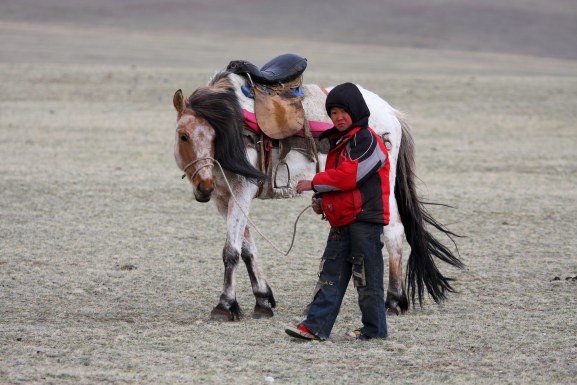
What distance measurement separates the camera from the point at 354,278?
5816 millimetres

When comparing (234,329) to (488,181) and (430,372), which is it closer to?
(430,372)

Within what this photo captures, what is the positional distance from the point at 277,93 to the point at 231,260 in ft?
3.99

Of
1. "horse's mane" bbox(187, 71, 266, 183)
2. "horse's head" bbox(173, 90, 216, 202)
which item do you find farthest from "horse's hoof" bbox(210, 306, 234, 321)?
"horse's mane" bbox(187, 71, 266, 183)

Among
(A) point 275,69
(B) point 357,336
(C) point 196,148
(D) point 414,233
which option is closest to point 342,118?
(C) point 196,148

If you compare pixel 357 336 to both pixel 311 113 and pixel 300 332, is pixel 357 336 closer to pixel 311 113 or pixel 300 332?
pixel 300 332

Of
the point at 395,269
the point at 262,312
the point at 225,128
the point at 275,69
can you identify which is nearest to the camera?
the point at 225,128

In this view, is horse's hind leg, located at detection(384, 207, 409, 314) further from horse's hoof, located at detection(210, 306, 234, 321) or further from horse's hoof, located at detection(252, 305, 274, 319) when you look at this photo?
horse's hoof, located at detection(210, 306, 234, 321)

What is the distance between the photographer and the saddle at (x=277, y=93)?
6742 millimetres

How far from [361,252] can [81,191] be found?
678 cm

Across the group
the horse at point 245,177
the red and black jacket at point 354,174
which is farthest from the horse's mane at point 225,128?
the red and black jacket at point 354,174

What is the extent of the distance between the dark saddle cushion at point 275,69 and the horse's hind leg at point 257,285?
1038mm

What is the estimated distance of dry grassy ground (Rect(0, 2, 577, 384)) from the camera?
5.35 metres

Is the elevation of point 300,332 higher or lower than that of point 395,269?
lower

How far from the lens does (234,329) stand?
6.16 meters
